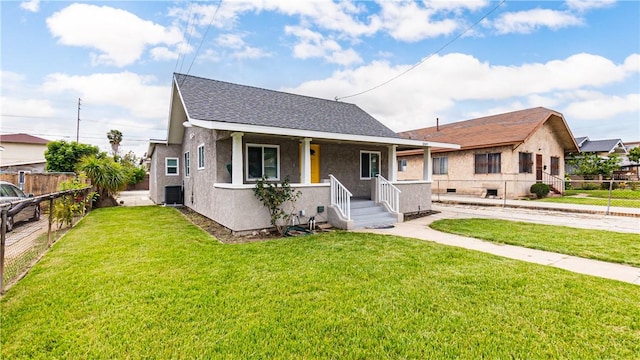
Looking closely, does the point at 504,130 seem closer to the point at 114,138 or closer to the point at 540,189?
the point at 540,189

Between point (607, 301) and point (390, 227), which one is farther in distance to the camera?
point (390, 227)

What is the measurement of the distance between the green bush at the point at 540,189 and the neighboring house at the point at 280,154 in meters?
8.81

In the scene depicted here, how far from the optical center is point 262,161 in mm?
9594

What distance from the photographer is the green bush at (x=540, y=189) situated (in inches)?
634

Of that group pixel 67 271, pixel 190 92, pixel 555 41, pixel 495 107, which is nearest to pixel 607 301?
pixel 67 271

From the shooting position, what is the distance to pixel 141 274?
14.7 feet

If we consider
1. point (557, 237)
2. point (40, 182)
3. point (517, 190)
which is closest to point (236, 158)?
point (557, 237)

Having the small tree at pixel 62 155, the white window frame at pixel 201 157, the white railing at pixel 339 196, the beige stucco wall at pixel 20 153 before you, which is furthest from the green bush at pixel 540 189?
the beige stucco wall at pixel 20 153

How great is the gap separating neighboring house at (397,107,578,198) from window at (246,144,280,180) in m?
11.3

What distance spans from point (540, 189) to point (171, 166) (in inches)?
775

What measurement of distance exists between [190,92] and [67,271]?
6.68m

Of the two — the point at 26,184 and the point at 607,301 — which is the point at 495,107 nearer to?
the point at 607,301

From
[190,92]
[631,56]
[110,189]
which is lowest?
[110,189]

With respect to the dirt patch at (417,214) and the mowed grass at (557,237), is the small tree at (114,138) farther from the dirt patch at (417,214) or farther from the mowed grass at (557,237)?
the mowed grass at (557,237)
